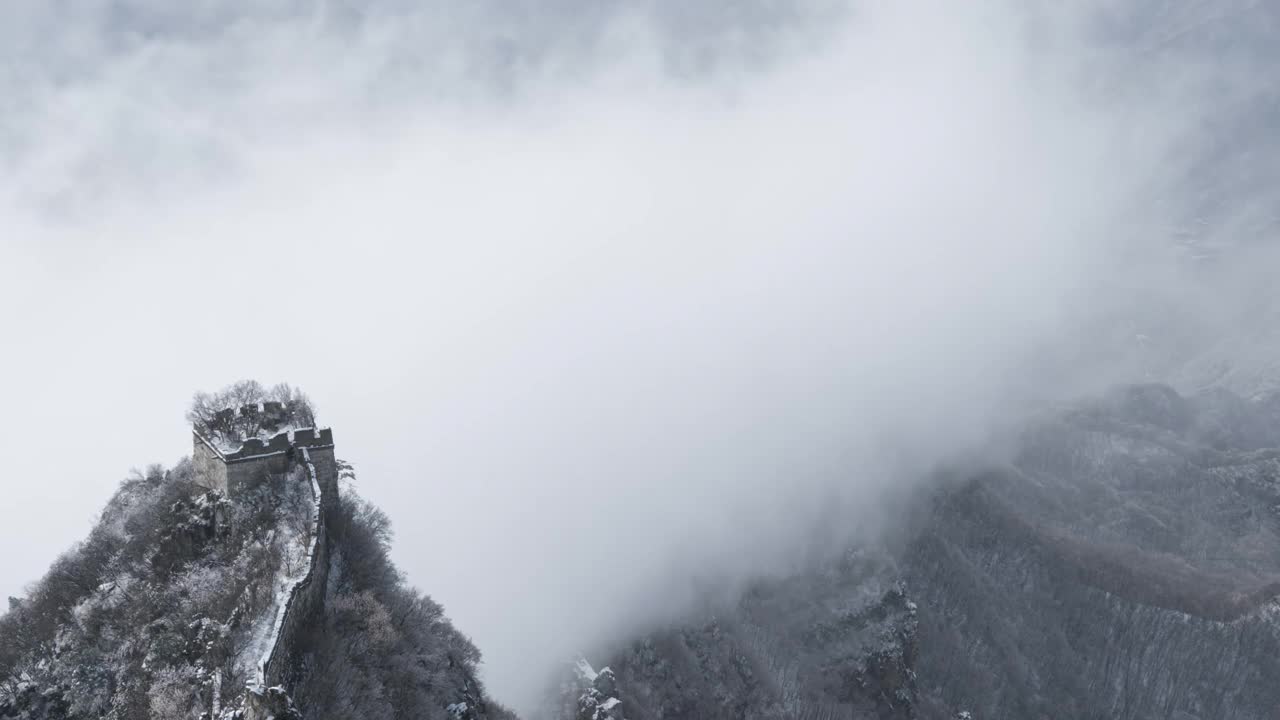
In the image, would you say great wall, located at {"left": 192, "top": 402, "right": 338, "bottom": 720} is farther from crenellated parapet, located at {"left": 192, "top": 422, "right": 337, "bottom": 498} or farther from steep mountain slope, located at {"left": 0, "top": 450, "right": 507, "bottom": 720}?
steep mountain slope, located at {"left": 0, "top": 450, "right": 507, "bottom": 720}

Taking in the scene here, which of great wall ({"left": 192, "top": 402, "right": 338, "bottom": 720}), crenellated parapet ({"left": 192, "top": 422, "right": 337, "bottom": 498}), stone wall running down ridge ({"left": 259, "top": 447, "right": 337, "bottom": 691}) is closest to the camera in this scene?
stone wall running down ridge ({"left": 259, "top": 447, "right": 337, "bottom": 691})

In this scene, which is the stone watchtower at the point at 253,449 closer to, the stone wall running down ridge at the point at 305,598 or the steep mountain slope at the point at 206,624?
the stone wall running down ridge at the point at 305,598

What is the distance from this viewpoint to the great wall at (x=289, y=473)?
48188mm

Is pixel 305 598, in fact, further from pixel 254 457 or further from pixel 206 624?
pixel 254 457

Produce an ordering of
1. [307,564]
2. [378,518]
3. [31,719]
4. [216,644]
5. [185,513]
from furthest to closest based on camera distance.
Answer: [378,518], [185,513], [307,564], [31,719], [216,644]

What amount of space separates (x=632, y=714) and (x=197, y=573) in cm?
15478

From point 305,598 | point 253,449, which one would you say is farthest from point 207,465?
point 305,598

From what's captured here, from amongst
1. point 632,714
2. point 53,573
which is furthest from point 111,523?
point 632,714

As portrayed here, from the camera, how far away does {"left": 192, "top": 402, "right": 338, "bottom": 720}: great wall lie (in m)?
48.2

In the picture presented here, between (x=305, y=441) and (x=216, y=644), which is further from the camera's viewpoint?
(x=305, y=441)

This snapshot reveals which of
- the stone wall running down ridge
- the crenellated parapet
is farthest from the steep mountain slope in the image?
the crenellated parapet

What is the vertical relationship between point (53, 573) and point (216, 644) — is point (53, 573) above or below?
above

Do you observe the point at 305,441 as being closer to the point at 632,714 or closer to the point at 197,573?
the point at 197,573

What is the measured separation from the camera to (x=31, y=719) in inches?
1934
